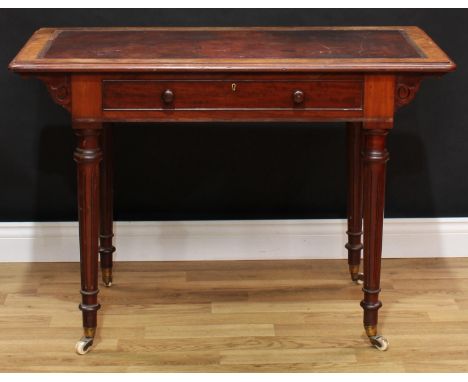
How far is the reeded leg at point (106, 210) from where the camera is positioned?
2.95 metres

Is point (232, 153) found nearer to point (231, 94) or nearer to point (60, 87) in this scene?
point (231, 94)

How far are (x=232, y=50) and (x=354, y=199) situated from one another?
2.55ft

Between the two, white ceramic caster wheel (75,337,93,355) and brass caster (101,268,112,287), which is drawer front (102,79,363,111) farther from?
brass caster (101,268,112,287)

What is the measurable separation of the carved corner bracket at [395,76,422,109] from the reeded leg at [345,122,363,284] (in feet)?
1.59

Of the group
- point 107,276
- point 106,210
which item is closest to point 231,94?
point 106,210

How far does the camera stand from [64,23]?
3109 millimetres

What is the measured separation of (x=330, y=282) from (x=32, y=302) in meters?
1.00

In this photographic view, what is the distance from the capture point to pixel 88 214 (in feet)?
8.45

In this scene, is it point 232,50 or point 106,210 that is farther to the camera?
point 106,210

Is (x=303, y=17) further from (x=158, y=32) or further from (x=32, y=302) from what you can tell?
(x=32, y=302)

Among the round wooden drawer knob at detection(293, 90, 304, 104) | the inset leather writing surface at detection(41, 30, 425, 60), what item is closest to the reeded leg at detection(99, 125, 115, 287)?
the inset leather writing surface at detection(41, 30, 425, 60)

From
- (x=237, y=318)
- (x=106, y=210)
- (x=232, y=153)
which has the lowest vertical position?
(x=237, y=318)

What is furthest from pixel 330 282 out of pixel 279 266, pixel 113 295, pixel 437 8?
pixel 437 8

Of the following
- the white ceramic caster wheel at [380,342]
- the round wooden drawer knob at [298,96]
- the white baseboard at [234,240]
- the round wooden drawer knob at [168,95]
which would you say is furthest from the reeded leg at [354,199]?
the round wooden drawer knob at [168,95]
